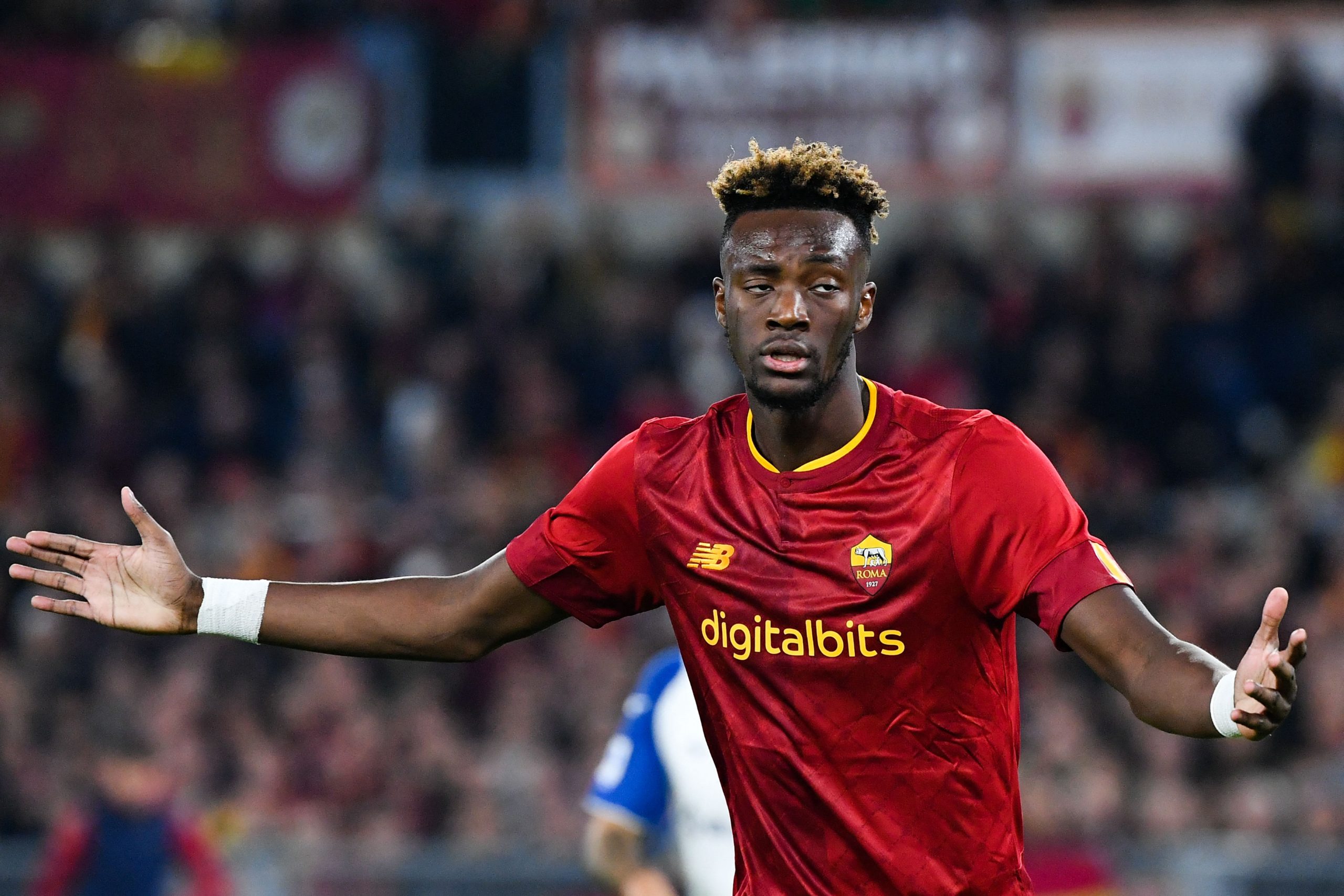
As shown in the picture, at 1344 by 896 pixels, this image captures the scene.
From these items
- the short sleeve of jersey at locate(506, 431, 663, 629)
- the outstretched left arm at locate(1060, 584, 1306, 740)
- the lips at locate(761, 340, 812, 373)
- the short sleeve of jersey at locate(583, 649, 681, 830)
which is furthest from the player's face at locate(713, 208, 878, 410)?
the short sleeve of jersey at locate(583, 649, 681, 830)

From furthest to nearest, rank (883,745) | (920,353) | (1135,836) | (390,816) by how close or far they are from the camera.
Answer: (920,353), (390,816), (1135,836), (883,745)

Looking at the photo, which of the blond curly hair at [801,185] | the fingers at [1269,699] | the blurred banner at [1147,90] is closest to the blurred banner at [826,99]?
the blurred banner at [1147,90]

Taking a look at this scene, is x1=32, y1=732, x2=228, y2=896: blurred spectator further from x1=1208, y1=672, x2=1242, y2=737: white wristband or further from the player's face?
x1=1208, y1=672, x2=1242, y2=737: white wristband

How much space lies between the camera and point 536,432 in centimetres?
1147

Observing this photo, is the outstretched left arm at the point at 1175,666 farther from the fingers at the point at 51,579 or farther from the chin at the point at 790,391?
the fingers at the point at 51,579

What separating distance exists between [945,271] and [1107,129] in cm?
152

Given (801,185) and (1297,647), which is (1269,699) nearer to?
(1297,647)

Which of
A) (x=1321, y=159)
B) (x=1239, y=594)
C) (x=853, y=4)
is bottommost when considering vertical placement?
(x=1239, y=594)

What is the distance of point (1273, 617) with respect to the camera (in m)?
3.08

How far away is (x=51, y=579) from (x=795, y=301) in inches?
65.0

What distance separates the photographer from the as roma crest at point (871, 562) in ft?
12.0

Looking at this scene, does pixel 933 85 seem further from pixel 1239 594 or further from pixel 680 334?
pixel 1239 594

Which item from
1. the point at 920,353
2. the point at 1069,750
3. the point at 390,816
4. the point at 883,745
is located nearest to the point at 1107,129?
the point at 920,353

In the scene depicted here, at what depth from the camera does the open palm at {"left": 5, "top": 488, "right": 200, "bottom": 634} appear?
4.03m
